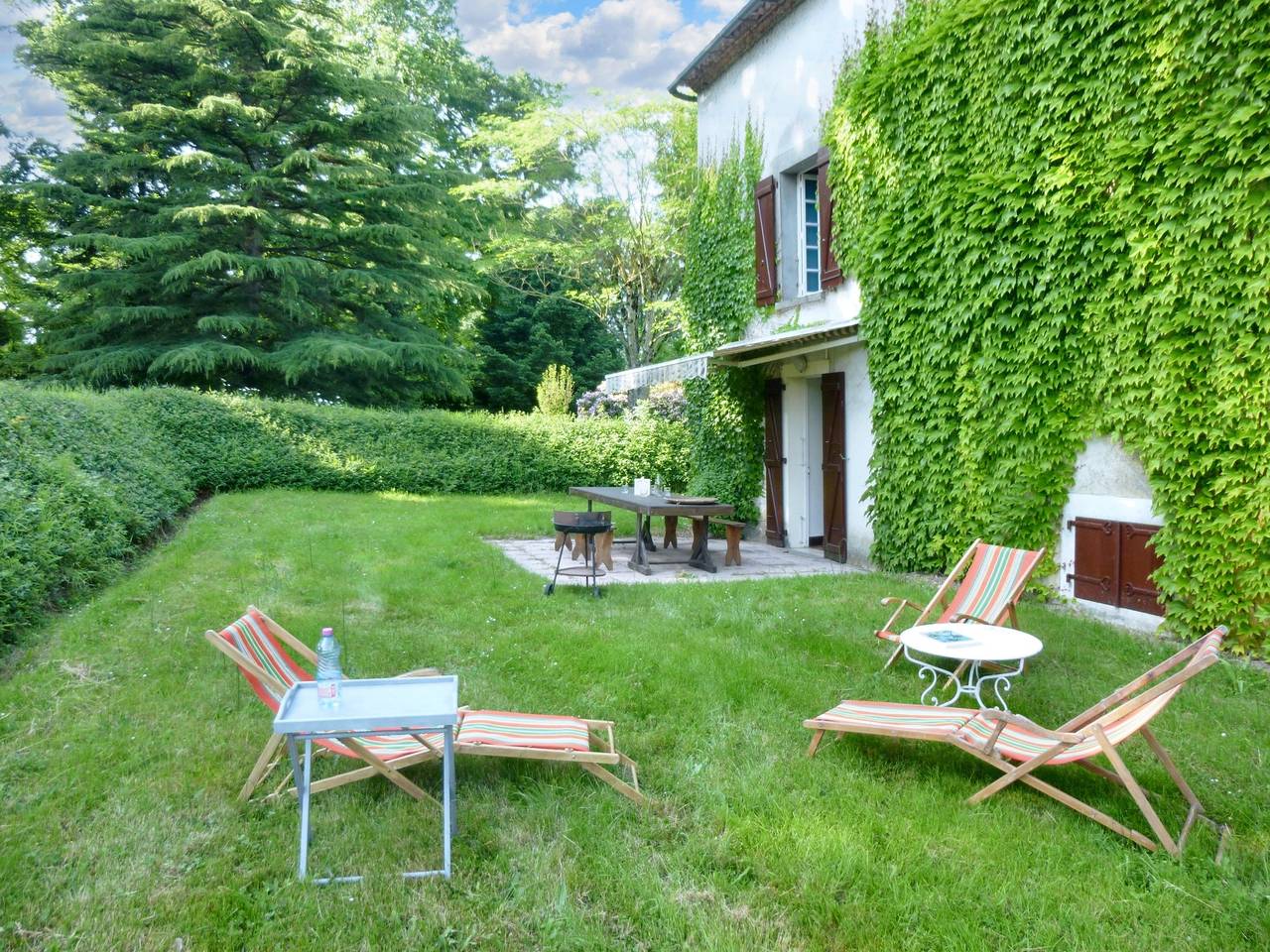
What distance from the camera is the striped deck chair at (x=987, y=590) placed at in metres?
5.66

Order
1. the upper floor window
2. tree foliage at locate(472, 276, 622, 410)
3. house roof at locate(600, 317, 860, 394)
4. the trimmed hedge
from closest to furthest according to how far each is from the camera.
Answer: the trimmed hedge < house roof at locate(600, 317, 860, 394) < the upper floor window < tree foliage at locate(472, 276, 622, 410)

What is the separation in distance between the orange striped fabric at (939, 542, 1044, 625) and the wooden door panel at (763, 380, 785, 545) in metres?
5.97

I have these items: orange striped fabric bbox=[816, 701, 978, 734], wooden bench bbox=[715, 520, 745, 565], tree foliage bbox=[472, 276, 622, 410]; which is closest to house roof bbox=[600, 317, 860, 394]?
wooden bench bbox=[715, 520, 745, 565]

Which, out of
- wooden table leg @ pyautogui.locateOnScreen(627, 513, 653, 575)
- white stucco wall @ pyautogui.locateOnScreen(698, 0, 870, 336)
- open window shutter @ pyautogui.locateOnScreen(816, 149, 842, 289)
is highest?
white stucco wall @ pyautogui.locateOnScreen(698, 0, 870, 336)

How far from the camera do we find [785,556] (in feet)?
36.4

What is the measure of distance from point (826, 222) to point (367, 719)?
353 inches

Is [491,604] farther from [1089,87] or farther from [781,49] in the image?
[781,49]

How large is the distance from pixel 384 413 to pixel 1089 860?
1718cm

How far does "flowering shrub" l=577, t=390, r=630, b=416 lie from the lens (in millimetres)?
21281

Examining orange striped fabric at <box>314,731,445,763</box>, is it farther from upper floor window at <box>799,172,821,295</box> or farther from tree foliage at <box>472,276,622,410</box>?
tree foliage at <box>472,276,622,410</box>

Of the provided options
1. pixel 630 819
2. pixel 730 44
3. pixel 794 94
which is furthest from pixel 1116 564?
pixel 730 44

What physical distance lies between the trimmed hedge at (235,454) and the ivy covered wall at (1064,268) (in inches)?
331

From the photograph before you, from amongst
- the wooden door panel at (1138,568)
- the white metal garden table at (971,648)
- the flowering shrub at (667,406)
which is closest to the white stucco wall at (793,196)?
the wooden door panel at (1138,568)

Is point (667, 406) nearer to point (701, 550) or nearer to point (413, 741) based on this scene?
point (701, 550)
